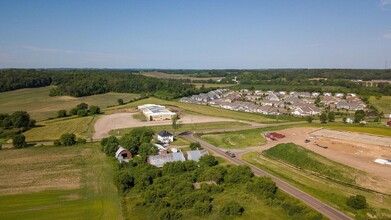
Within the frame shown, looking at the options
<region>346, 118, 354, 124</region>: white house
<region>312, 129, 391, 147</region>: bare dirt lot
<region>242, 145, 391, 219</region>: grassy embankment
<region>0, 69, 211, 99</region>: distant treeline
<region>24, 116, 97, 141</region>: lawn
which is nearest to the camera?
<region>242, 145, 391, 219</region>: grassy embankment

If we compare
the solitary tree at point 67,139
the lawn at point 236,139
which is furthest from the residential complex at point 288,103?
the solitary tree at point 67,139

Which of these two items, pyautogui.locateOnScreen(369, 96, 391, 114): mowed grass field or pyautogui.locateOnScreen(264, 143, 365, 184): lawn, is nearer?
pyautogui.locateOnScreen(264, 143, 365, 184): lawn

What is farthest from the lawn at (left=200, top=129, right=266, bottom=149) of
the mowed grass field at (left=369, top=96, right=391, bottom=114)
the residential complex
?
the mowed grass field at (left=369, top=96, right=391, bottom=114)

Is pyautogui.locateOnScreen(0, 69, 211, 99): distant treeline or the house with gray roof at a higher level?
pyautogui.locateOnScreen(0, 69, 211, 99): distant treeline

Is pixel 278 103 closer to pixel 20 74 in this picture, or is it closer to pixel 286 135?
pixel 286 135

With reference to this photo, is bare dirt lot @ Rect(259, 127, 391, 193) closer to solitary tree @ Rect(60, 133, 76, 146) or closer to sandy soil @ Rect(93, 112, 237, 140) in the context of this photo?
sandy soil @ Rect(93, 112, 237, 140)

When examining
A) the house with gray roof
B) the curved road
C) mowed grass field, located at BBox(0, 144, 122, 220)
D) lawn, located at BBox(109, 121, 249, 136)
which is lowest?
lawn, located at BBox(109, 121, 249, 136)

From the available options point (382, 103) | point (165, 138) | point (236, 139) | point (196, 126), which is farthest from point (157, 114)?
point (382, 103)

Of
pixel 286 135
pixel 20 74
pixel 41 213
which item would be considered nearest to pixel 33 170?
pixel 41 213
